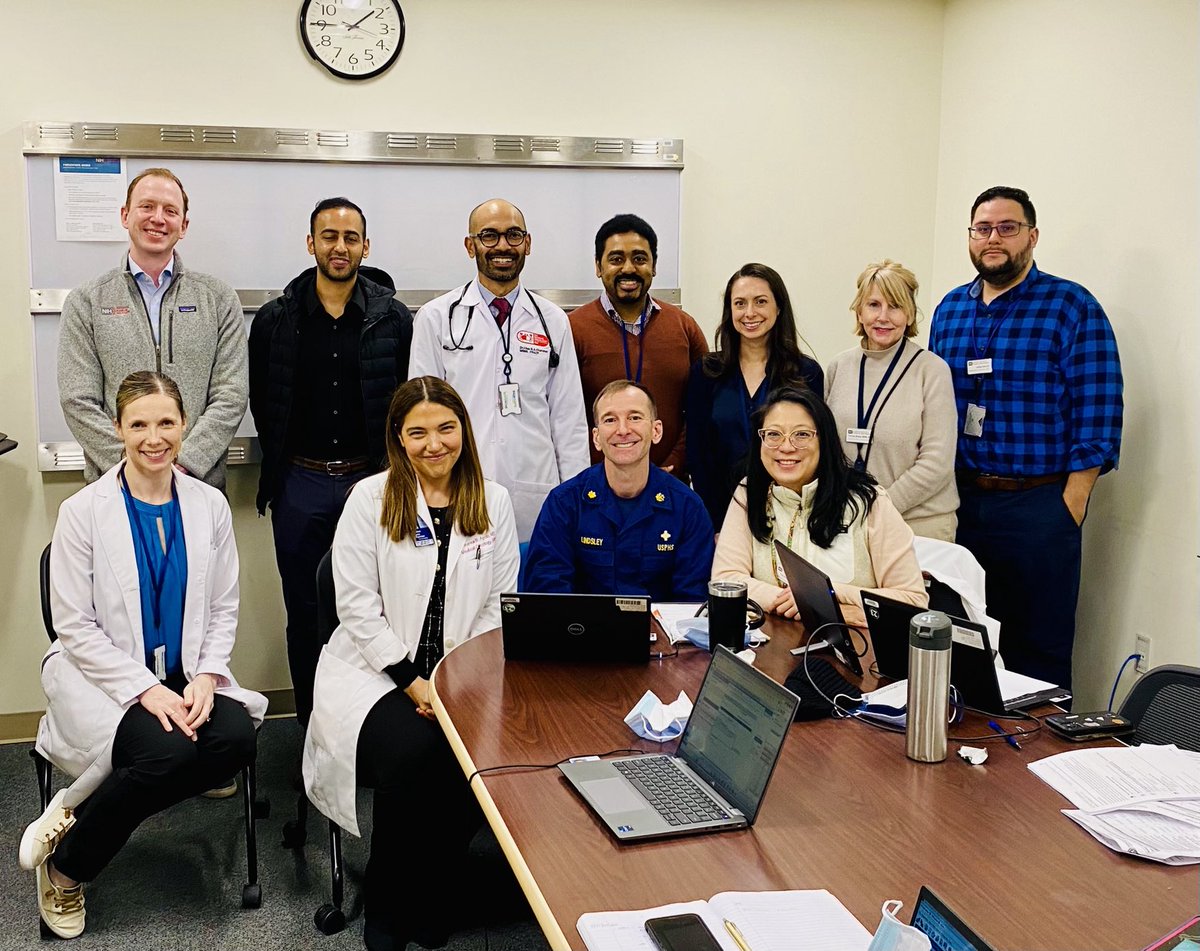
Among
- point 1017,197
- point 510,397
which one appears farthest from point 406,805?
point 1017,197

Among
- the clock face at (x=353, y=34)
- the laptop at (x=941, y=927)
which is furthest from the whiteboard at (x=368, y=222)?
the laptop at (x=941, y=927)

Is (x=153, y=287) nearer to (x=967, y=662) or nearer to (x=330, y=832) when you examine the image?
(x=330, y=832)

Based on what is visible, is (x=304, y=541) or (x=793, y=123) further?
(x=793, y=123)

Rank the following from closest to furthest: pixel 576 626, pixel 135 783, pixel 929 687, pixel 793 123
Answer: pixel 929 687 < pixel 576 626 < pixel 135 783 < pixel 793 123

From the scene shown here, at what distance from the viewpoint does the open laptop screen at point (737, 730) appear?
1.60 meters

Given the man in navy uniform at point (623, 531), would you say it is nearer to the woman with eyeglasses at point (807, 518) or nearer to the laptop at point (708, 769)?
the woman with eyeglasses at point (807, 518)

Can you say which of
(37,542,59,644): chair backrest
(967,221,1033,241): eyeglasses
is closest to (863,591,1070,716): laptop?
(967,221,1033,241): eyeglasses

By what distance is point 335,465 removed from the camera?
365 cm

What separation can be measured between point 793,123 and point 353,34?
5.75ft

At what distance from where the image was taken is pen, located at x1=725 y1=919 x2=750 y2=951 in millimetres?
1276

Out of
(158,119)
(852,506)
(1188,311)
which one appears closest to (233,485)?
(158,119)

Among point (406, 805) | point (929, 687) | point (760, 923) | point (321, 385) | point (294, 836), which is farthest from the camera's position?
point (321, 385)

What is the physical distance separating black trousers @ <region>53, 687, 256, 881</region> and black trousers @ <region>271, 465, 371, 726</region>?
2.76 ft

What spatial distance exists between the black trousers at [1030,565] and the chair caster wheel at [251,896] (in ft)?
8.09
